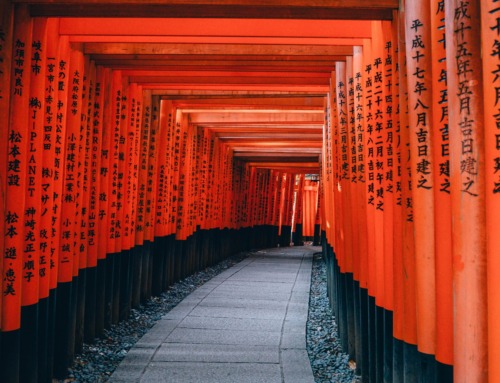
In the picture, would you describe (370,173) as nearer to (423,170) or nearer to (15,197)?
(423,170)

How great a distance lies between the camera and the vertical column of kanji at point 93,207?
6195 millimetres

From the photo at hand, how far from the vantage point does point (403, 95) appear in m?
3.48

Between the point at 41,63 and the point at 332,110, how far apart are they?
12.2 feet

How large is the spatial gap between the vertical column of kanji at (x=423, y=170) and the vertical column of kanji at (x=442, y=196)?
15 centimetres

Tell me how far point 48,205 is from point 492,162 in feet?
12.3

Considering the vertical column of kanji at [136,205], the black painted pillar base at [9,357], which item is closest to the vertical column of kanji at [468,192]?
the black painted pillar base at [9,357]

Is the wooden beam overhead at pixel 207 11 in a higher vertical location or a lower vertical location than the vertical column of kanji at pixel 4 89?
higher

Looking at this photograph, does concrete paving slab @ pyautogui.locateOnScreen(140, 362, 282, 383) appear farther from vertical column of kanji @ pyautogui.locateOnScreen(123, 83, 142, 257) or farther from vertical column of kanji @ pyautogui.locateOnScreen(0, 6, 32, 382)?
vertical column of kanji @ pyautogui.locateOnScreen(123, 83, 142, 257)

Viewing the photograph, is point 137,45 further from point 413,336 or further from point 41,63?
point 413,336

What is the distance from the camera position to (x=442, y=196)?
9.29 ft

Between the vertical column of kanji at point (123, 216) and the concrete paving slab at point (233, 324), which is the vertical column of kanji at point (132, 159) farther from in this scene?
the concrete paving slab at point (233, 324)

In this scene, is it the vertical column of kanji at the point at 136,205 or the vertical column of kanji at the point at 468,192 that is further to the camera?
the vertical column of kanji at the point at 136,205

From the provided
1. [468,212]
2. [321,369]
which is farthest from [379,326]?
[468,212]

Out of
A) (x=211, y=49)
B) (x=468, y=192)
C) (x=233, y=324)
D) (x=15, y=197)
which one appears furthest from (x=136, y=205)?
(x=468, y=192)
